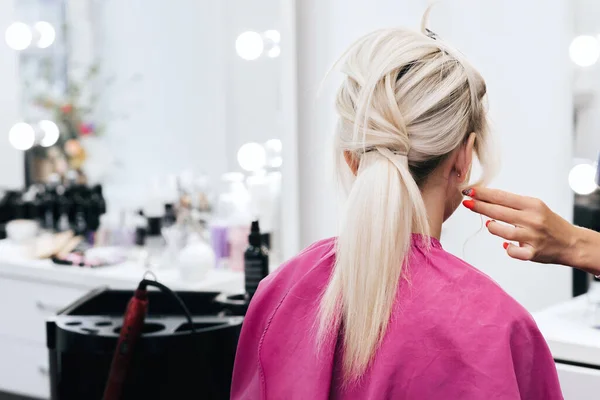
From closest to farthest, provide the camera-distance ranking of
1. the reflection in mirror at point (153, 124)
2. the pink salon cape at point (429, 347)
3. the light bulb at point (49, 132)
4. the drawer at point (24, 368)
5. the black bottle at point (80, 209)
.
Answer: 1. the pink salon cape at point (429, 347)
2. the reflection in mirror at point (153, 124)
3. the drawer at point (24, 368)
4. the black bottle at point (80, 209)
5. the light bulb at point (49, 132)

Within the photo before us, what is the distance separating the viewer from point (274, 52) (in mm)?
2170

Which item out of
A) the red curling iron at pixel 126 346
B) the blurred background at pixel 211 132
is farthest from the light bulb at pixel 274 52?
the red curling iron at pixel 126 346

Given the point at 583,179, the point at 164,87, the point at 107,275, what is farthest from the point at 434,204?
the point at 164,87

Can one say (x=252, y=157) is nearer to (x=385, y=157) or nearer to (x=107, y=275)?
(x=107, y=275)

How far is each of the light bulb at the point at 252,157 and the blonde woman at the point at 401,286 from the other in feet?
3.77

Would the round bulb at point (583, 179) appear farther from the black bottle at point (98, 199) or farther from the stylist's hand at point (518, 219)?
the black bottle at point (98, 199)

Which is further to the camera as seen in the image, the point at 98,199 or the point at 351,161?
the point at 98,199

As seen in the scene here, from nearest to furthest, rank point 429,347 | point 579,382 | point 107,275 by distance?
point 429,347 → point 579,382 → point 107,275

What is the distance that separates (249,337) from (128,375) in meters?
0.42

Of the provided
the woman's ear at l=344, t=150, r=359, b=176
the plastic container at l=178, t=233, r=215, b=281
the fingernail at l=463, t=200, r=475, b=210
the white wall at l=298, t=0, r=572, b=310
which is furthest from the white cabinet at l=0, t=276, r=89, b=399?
the fingernail at l=463, t=200, r=475, b=210

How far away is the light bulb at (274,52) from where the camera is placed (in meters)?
2.16

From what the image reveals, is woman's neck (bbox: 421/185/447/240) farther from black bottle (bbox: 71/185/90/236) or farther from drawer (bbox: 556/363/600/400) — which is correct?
black bottle (bbox: 71/185/90/236)

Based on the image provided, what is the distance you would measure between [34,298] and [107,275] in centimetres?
35

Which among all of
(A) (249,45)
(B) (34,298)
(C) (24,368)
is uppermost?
(A) (249,45)
